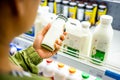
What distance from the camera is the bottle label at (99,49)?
Result: 1034 mm

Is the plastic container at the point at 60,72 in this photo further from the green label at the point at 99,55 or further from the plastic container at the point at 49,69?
the green label at the point at 99,55

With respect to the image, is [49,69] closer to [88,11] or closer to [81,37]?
[81,37]

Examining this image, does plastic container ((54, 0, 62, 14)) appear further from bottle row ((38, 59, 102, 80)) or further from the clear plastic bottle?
the clear plastic bottle

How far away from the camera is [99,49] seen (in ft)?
3.48

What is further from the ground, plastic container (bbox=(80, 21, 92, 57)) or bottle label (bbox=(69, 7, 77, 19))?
bottle label (bbox=(69, 7, 77, 19))

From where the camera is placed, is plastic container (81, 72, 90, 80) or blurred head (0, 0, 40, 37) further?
plastic container (81, 72, 90, 80)

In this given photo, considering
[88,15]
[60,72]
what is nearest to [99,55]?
[60,72]

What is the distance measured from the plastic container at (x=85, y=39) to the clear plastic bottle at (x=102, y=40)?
0.12 ft

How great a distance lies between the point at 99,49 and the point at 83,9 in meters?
0.67

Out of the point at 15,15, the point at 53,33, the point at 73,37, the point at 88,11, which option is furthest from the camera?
the point at 88,11

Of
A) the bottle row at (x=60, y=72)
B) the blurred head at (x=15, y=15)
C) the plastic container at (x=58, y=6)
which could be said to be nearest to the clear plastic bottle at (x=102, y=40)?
the bottle row at (x=60, y=72)

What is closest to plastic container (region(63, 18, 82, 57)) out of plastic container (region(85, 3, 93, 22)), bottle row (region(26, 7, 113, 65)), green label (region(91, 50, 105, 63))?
bottle row (region(26, 7, 113, 65))

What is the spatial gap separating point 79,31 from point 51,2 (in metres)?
0.79

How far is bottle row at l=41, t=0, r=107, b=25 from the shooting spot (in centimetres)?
164
